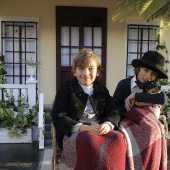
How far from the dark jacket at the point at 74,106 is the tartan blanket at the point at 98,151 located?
0.18 meters

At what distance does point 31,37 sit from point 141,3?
377 centimetres

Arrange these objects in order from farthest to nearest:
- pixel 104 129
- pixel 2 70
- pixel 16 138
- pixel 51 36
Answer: pixel 51 36 → pixel 2 70 → pixel 16 138 → pixel 104 129

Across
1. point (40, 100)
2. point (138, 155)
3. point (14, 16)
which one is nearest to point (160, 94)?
point (138, 155)

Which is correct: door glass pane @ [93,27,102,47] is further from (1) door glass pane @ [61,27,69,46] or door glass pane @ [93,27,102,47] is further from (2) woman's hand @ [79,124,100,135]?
(2) woman's hand @ [79,124,100,135]

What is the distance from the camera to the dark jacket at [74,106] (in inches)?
89.7

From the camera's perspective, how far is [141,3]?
10.6 ft

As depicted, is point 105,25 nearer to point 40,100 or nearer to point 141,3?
point 40,100

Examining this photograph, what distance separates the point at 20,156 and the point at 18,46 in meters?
2.95

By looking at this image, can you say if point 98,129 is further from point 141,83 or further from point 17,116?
point 17,116

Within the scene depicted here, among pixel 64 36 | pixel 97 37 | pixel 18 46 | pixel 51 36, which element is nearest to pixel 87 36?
pixel 97 37

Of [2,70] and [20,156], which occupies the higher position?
[2,70]

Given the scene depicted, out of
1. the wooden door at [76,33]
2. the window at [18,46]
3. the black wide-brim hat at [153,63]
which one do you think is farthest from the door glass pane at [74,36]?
the black wide-brim hat at [153,63]

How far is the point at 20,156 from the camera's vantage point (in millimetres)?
4453

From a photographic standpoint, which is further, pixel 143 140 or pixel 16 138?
pixel 16 138
